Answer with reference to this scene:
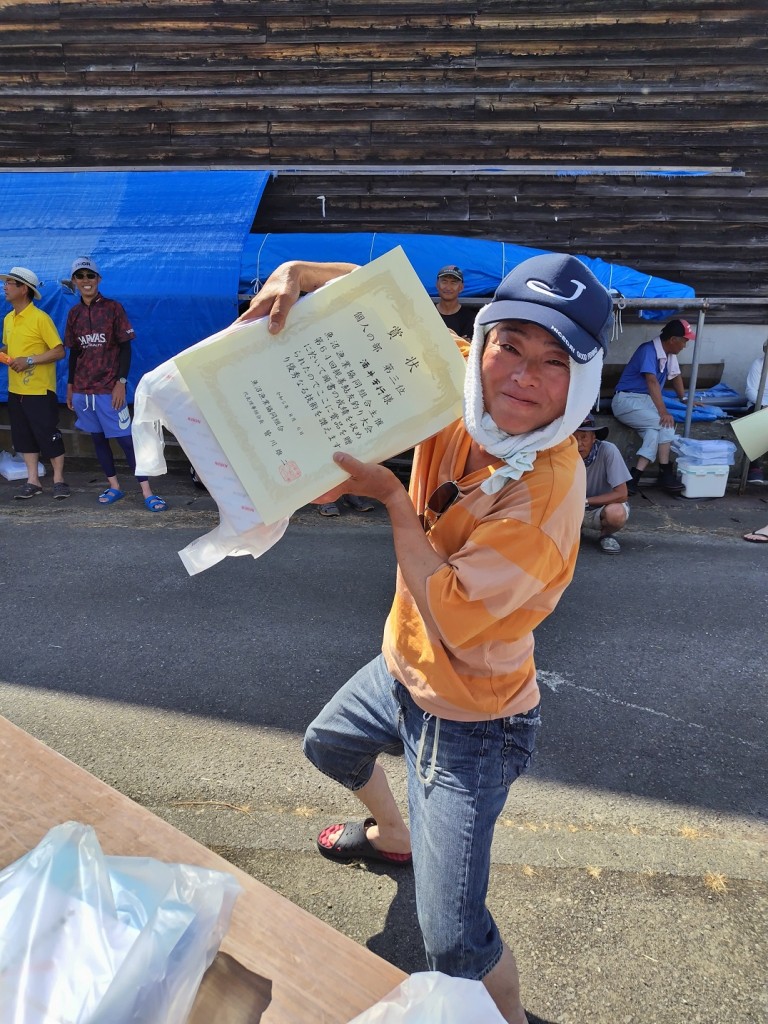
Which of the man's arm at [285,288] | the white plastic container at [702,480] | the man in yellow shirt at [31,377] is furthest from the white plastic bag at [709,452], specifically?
the man in yellow shirt at [31,377]

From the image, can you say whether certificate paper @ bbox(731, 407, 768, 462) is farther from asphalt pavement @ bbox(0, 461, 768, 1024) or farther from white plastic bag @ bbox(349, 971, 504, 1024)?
white plastic bag @ bbox(349, 971, 504, 1024)

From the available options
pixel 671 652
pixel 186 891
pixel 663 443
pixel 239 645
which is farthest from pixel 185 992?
pixel 663 443

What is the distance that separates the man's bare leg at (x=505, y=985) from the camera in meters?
1.57

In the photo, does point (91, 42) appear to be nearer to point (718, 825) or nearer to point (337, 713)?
point (337, 713)

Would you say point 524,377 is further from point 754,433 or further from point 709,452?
point 709,452

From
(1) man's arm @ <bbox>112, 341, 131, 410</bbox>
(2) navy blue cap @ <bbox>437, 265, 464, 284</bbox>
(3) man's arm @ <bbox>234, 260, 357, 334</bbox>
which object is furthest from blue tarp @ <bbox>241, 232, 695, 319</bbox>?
(3) man's arm @ <bbox>234, 260, 357, 334</bbox>

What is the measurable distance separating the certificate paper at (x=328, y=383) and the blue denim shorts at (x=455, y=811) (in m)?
0.67

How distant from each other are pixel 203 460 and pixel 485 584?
0.65 meters

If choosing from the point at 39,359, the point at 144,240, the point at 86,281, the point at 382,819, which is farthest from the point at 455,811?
the point at 144,240

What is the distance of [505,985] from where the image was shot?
159 cm

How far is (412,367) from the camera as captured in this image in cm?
148

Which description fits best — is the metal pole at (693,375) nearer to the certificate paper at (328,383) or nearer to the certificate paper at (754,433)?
the certificate paper at (754,433)

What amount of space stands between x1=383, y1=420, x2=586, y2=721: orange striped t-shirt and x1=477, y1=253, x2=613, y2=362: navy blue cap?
0.27 metres

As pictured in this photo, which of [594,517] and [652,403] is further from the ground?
[652,403]
